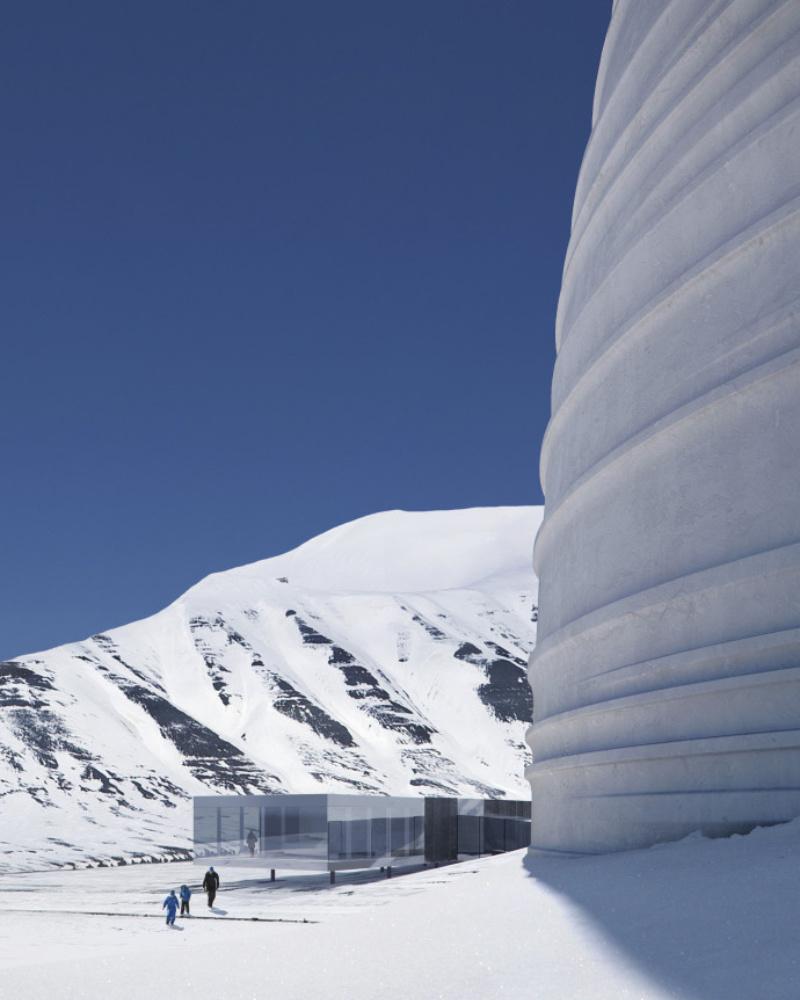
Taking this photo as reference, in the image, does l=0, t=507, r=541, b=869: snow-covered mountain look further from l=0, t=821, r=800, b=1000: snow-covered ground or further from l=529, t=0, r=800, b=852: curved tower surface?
l=0, t=821, r=800, b=1000: snow-covered ground

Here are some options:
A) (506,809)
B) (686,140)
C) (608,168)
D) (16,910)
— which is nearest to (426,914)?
(686,140)

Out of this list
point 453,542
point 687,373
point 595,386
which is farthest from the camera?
point 453,542

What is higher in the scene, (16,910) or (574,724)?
(574,724)

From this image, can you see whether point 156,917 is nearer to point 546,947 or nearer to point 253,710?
point 546,947

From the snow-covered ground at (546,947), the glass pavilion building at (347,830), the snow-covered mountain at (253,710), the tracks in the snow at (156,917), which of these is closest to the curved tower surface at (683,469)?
the snow-covered ground at (546,947)

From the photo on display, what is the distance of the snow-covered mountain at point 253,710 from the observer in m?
71.0

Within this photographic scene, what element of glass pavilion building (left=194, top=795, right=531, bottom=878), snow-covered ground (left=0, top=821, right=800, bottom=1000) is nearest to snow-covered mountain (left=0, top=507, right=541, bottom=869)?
glass pavilion building (left=194, top=795, right=531, bottom=878)

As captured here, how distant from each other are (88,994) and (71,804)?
6469 centimetres

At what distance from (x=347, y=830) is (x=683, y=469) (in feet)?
73.8

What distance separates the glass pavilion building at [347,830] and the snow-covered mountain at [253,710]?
19573 millimetres

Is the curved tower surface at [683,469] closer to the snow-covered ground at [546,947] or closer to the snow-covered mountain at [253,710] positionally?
the snow-covered ground at [546,947]

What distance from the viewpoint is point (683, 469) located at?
1375 centimetres

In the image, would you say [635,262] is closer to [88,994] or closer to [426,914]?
[426,914]

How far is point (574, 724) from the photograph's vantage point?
52.0 feet
